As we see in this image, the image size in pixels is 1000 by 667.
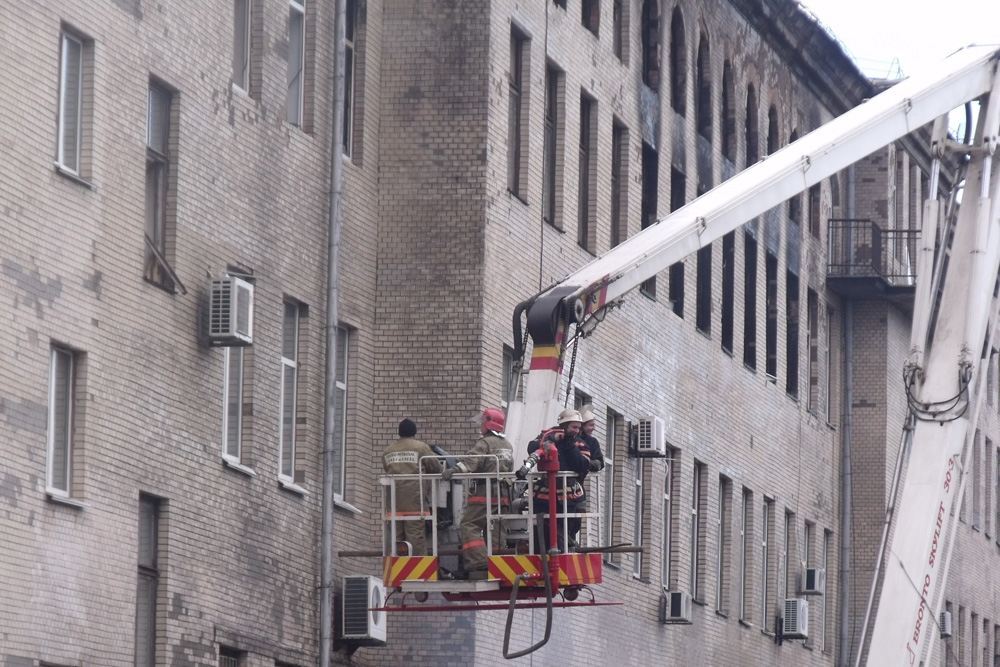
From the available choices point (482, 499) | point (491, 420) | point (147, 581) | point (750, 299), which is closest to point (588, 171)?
point (750, 299)

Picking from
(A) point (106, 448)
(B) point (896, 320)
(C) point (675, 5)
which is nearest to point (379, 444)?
(A) point (106, 448)

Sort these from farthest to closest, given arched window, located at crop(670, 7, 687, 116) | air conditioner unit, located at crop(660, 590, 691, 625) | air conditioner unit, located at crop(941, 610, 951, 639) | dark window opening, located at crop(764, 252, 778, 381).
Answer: air conditioner unit, located at crop(941, 610, 951, 639)
dark window opening, located at crop(764, 252, 778, 381)
arched window, located at crop(670, 7, 687, 116)
air conditioner unit, located at crop(660, 590, 691, 625)

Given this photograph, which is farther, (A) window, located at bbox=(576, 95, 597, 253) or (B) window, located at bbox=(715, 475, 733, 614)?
(B) window, located at bbox=(715, 475, 733, 614)

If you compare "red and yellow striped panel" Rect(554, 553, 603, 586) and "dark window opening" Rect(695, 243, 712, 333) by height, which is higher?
"dark window opening" Rect(695, 243, 712, 333)

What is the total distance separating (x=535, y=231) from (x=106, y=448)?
9.63 m

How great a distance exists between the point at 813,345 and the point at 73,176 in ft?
→ 86.7

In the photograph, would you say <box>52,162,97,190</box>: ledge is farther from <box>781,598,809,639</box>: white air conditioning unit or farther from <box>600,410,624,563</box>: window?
<box>781,598,809,639</box>: white air conditioning unit

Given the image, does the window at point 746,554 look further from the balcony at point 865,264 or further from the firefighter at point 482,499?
the firefighter at point 482,499

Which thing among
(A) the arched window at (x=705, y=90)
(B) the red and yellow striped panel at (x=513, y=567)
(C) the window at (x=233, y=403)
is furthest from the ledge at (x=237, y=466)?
(A) the arched window at (x=705, y=90)

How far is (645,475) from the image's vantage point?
127ft

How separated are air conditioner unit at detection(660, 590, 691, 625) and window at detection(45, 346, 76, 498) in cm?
1548

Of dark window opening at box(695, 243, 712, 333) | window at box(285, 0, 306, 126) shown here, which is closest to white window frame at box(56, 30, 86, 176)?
window at box(285, 0, 306, 126)

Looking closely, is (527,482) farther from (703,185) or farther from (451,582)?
(703,185)

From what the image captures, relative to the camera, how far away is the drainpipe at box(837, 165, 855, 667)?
50.1 m
